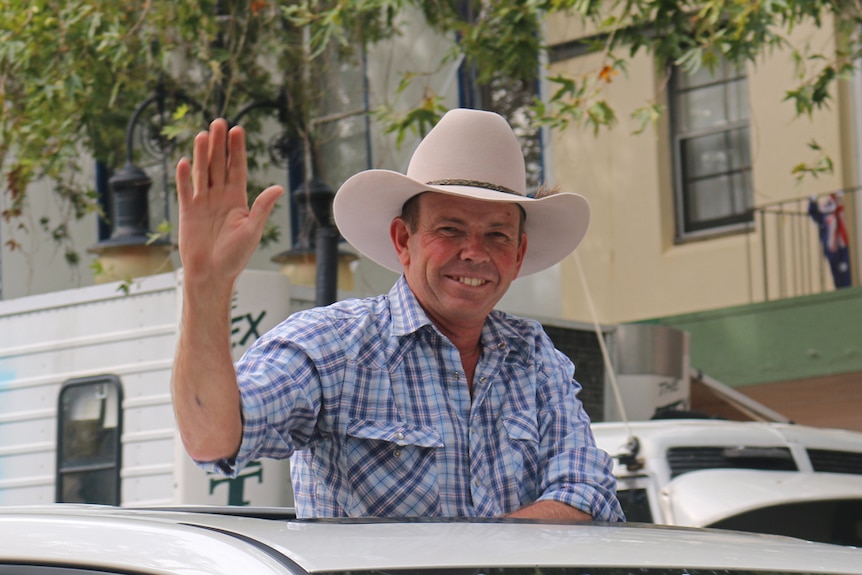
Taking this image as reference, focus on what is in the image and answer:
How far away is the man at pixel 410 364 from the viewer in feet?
8.54

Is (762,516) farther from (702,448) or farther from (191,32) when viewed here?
(191,32)

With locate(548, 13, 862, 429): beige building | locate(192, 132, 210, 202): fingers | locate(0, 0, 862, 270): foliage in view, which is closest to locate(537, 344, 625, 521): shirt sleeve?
locate(192, 132, 210, 202): fingers

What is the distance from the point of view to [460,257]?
322 cm

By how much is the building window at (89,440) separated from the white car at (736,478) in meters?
2.78

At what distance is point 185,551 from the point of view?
81.6 inches

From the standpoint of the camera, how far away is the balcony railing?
454 inches

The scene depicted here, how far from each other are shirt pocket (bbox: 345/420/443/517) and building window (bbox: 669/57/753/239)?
9855 millimetres

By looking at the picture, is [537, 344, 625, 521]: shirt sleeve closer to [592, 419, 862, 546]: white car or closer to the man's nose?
the man's nose

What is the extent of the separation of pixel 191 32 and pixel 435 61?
3.54 meters

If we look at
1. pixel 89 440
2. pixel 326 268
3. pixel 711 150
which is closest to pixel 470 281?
pixel 326 268

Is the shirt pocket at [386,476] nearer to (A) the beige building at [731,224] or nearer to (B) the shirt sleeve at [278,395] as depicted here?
(B) the shirt sleeve at [278,395]

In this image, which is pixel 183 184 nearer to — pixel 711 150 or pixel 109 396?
pixel 109 396

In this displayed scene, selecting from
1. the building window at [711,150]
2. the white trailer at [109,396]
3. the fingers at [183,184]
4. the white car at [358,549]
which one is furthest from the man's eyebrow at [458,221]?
the building window at [711,150]

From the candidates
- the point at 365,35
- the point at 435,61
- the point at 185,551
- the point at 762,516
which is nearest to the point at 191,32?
the point at 365,35
